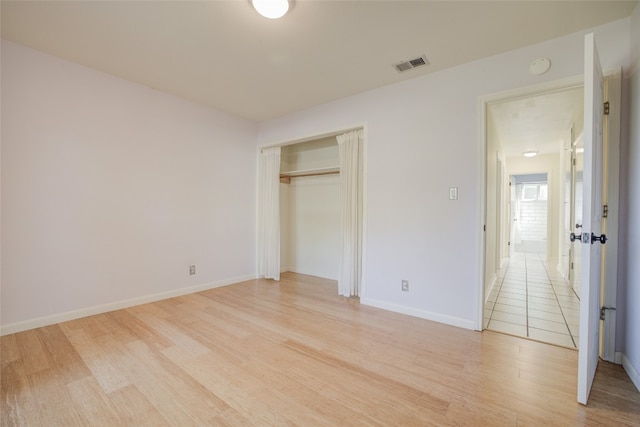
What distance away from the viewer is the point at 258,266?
15.1 feet

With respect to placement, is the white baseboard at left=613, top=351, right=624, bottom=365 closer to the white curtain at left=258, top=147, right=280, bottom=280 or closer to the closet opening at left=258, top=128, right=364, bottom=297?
the closet opening at left=258, top=128, right=364, bottom=297

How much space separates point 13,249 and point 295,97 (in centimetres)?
324

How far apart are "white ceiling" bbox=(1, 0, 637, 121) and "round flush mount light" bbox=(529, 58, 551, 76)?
17cm

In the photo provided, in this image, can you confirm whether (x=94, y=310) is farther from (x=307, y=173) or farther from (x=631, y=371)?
(x=631, y=371)

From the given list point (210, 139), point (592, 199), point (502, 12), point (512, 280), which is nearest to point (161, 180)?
point (210, 139)

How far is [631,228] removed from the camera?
190 cm

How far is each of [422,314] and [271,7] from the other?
3035 mm

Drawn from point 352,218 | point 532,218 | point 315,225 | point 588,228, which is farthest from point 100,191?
point 532,218

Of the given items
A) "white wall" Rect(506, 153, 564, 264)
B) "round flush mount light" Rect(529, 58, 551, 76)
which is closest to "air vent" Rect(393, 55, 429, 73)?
"round flush mount light" Rect(529, 58, 551, 76)

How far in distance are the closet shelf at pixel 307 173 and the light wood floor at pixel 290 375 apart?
239 cm

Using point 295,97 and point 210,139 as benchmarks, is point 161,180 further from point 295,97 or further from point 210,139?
point 295,97

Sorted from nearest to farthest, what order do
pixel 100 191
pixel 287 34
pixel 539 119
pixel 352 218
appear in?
pixel 287 34, pixel 100 191, pixel 352 218, pixel 539 119

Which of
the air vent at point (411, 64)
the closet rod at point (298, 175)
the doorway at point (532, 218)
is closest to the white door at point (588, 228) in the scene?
the doorway at point (532, 218)

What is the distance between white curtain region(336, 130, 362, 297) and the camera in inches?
139
